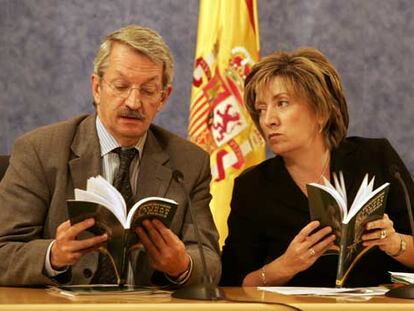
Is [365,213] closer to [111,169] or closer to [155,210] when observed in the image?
[155,210]

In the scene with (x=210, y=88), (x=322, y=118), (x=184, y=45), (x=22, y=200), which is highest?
(x=184, y=45)

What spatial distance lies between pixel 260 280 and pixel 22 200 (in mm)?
873

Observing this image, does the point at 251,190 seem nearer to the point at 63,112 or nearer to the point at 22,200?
the point at 22,200

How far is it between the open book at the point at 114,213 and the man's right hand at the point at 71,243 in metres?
0.02

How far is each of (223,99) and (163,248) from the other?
64.3 inches

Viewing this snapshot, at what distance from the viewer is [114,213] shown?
2.50 metres

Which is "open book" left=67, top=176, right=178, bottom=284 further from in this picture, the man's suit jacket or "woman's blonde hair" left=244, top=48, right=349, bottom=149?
"woman's blonde hair" left=244, top=48, right=349, bottom=149

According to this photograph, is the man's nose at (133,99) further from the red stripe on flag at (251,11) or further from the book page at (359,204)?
the red stripe on flag at (251,11)

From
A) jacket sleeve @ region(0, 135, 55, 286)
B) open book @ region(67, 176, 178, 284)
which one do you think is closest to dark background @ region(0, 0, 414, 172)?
jacket sleeve @ region(0, 135, 55, 286)

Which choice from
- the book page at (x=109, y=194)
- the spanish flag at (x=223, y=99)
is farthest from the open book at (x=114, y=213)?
the spanish flag at (x=223, y=99)

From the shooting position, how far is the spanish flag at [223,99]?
4.20m

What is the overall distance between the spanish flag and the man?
0.98 m

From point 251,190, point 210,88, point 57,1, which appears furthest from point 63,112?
point 251,190

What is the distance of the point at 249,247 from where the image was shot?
3.35 metres
